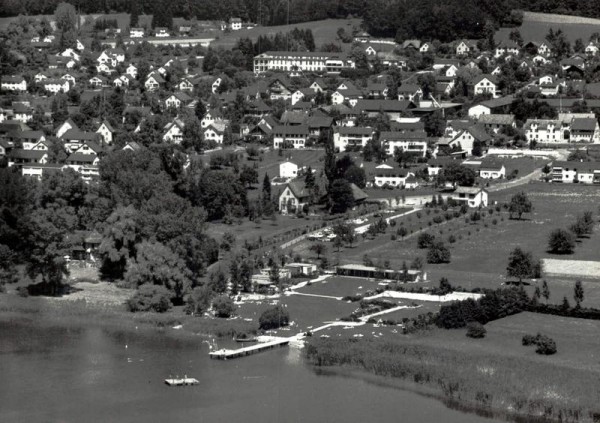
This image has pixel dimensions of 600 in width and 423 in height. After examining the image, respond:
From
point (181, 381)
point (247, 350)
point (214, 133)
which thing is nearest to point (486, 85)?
point (214, 133)

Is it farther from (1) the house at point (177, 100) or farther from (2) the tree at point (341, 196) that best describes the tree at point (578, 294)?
(1) the house at point (177, 100)

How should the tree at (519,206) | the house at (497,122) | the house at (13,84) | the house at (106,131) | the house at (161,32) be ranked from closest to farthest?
the tree at (519,206)
the house at (497,122)
the house at (106,131)
the house at (13,84)
the house at (161,32)

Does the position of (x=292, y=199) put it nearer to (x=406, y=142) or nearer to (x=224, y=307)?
(x=406, y=142)

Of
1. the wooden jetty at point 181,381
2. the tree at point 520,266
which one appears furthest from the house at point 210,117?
the wooden jetty at point 181,381

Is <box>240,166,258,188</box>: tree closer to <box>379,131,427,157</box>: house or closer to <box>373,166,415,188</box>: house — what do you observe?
<box>373,166,415,188</box>: house

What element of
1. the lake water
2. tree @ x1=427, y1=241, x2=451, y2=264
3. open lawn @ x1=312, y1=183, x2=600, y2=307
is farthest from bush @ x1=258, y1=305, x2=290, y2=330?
tree @ x1=427, y1=241, x2=451, y2=264

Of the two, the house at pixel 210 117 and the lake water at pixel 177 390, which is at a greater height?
the house at pixel 210 117
